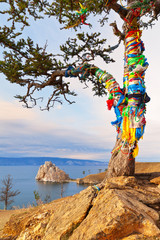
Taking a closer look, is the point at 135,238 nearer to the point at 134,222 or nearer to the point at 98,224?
the point at 134,222

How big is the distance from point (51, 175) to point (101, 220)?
51.1m

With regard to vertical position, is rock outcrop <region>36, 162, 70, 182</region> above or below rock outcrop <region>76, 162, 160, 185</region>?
below

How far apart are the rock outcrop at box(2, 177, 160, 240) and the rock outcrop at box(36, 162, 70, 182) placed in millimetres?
48188

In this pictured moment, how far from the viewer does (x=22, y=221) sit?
17.5 feet

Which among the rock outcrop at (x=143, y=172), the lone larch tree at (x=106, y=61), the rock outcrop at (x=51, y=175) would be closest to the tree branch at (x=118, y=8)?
the lone larch tree at (x=106, y=61)

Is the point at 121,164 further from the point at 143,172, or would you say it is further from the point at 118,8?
the point at 143,172

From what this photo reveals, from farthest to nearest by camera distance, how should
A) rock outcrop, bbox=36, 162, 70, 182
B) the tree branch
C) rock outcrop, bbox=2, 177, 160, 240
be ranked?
rock outcrop, bbox=36, 162, 70, 182
the tree branch
rock outcrop, bbox=2, 177, 160, 240

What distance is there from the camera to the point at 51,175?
52.0 metres

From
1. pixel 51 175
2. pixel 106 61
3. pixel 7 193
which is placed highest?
pixel 106 61

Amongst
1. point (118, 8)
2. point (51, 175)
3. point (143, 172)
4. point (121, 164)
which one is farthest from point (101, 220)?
point (51, 175)

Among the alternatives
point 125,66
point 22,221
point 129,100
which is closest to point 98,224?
point 22,221

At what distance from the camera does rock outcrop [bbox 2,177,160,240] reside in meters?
3.22

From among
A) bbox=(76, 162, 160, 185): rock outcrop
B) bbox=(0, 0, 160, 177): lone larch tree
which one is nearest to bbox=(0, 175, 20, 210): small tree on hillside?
bbox=(76, 162, 160, 185): rock outcrop

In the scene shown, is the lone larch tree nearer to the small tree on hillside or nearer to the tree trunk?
the tree trunk
